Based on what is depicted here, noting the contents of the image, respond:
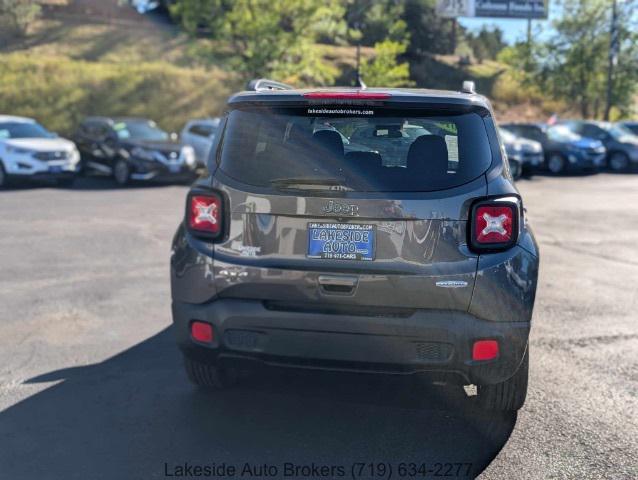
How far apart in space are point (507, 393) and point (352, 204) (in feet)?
4.63

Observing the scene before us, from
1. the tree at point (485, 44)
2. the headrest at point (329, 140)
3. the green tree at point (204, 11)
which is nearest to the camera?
the headrest at point (329, 140)

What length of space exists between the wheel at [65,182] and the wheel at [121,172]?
1.05m

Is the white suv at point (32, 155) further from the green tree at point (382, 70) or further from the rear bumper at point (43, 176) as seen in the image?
the green tree at point (382, 70)

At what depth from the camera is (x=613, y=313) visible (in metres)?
6.74

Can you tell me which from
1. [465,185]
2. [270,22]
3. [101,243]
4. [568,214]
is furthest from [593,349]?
[270,22]

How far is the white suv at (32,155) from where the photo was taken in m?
16.9

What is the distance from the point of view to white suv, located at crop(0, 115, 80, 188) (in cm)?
1691

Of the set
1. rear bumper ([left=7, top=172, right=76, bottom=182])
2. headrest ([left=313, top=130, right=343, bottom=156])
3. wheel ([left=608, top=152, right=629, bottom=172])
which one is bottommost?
wheel ([left=608, top=152, right=629, bottom=172])

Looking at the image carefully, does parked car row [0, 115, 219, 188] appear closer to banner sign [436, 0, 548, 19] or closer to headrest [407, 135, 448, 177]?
headrest [407, 135, 448, 177]

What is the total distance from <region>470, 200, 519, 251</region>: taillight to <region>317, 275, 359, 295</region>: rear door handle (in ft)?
2.02

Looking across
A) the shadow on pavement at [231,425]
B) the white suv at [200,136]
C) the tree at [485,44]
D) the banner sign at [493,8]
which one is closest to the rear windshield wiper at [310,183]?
the shadow on pavement at [231,425]

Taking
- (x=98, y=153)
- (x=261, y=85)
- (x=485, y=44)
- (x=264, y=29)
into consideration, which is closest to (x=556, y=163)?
(x=264, y=29)

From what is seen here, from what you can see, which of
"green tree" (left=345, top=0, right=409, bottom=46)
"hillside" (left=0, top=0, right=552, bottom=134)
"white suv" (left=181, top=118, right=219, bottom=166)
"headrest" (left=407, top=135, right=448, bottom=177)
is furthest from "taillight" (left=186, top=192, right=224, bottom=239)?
"green tree" (left=345, top=0, right=409, bottom=46)

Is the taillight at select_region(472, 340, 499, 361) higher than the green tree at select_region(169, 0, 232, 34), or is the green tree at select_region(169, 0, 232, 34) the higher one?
the green tree at select_region(169, 0, 232, 34)
